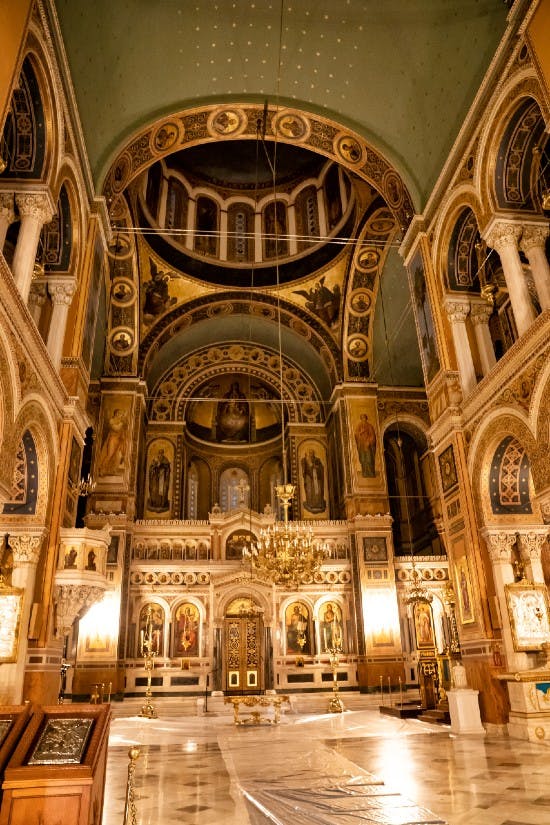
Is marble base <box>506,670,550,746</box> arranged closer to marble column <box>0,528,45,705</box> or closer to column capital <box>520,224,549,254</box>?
column capital <box>520,224,549,254</box>

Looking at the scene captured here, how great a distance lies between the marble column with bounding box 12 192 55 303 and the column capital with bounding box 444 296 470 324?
7.02 m

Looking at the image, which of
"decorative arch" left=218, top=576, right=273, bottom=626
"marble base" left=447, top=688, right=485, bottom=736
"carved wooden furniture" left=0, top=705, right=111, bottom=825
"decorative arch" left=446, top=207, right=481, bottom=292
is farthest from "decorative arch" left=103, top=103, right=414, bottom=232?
"decorative arch" left=218, top=576, right=273, bottom=626

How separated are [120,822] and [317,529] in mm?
13740

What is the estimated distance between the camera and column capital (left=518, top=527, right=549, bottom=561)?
9109 millimetres

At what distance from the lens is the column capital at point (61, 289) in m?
Result: 9.91

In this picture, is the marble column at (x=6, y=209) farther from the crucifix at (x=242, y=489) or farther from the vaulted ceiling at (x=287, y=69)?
the crucifix at (x=242, y=489)

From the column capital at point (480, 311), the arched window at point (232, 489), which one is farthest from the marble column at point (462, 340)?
the arched window at point (232, 489)

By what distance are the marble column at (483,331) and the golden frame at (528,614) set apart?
3846 millimetres

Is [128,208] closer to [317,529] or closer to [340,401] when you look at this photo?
[340,401]

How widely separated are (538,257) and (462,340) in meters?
2.16

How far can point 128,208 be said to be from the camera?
1552 cm

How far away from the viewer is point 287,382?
826 inches

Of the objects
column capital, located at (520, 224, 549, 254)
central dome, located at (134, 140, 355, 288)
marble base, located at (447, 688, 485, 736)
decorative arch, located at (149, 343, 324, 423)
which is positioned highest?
central dome, located at (134, 140, 355, 288)

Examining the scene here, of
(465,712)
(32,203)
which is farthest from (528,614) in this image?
(32,203)
